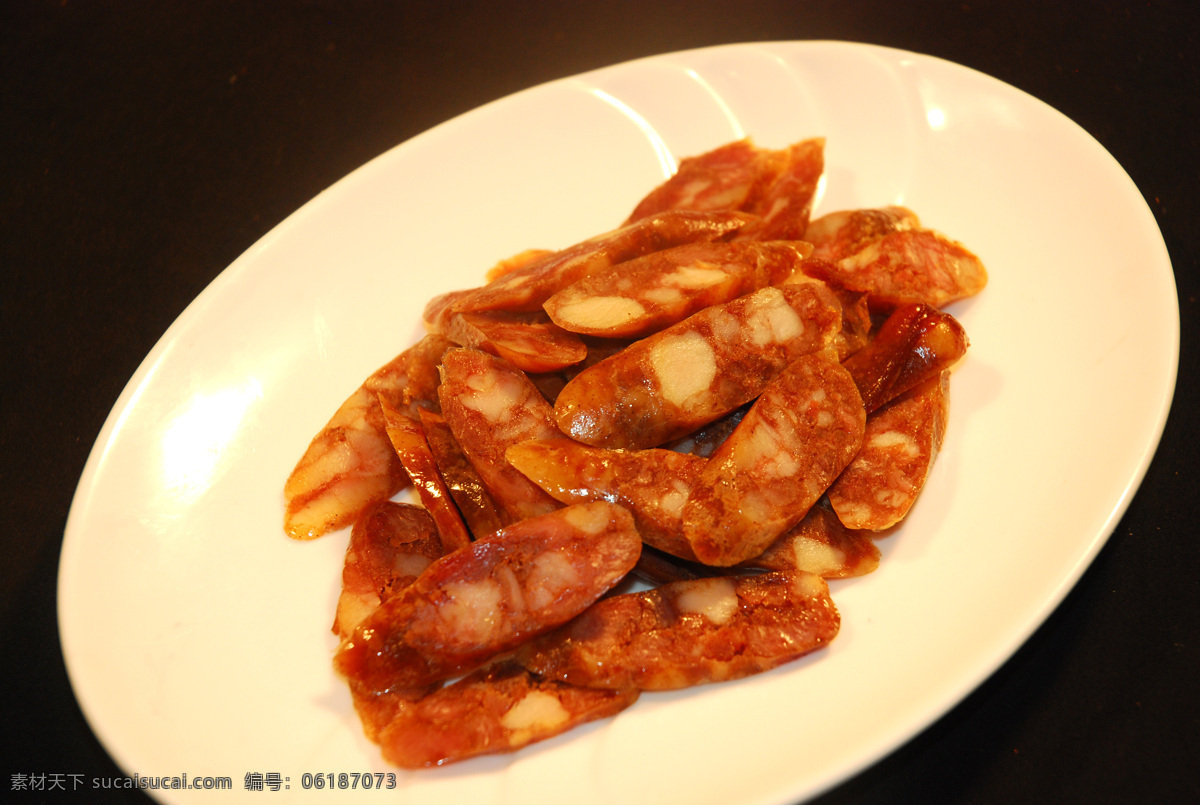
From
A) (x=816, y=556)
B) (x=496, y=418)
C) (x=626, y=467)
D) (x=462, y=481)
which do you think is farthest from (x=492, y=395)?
(x=816, y=556)

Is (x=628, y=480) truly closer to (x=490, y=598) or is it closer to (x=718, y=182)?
(x=490, y=598)

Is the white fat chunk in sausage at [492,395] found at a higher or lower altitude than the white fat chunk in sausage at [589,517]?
higher

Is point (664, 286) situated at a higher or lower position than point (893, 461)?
higher

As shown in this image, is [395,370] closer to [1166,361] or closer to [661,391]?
[661,391]

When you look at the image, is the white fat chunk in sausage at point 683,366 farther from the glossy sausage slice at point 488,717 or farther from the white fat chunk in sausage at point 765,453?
the glossy sausage slice at point 488,717

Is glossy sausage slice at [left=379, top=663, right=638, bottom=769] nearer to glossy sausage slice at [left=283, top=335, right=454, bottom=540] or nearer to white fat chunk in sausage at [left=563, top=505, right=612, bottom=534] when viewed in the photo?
white fat chunk in sausage at [left=563, top=505, right=612, bottom=534]

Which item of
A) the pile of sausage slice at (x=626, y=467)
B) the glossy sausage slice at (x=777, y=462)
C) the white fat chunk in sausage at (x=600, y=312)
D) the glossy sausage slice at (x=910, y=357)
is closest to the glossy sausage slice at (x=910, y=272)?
the pile of sausage slice at (x=626, y=467)

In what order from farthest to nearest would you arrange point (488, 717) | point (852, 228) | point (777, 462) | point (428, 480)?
point (852, 228) < point (428, 480) < point (777, 462) < point (488, 717)
